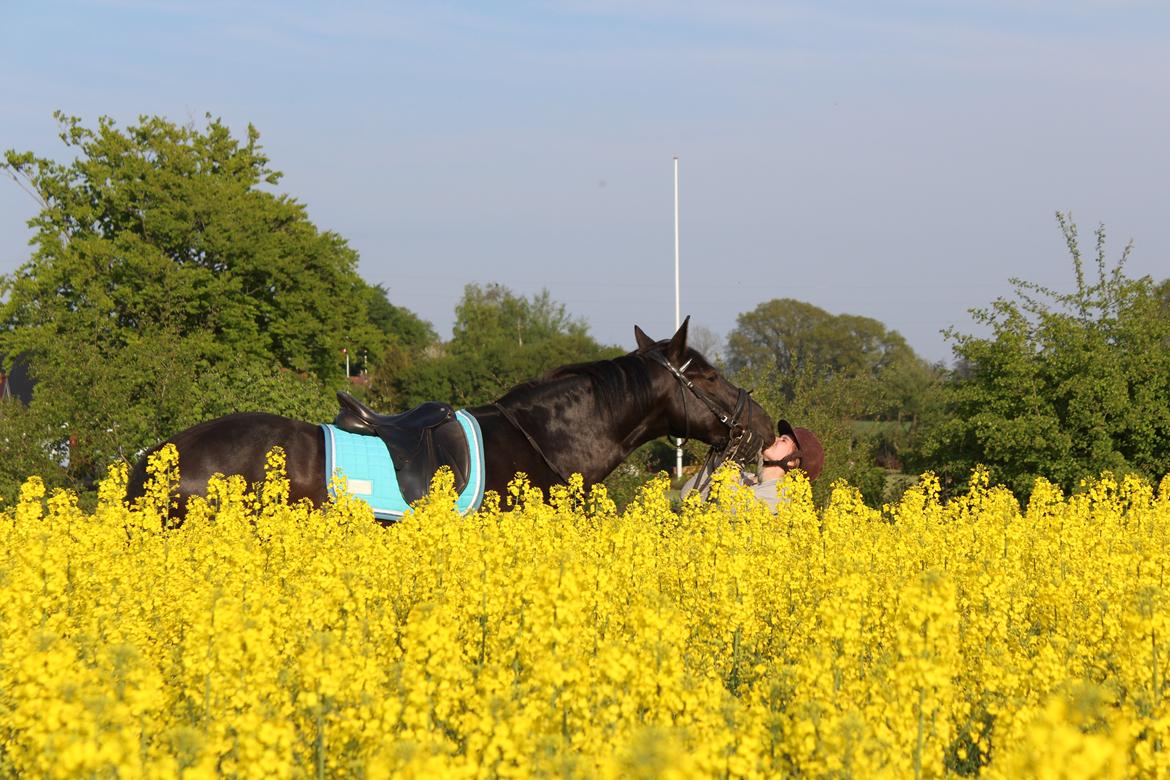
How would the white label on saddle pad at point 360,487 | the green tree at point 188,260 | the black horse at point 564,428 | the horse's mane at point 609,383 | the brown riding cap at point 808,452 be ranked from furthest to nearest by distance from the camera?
the green tree at point 188,260, the brown riding cap at point 808,452, the horse's mane at point 609,383, the black horse at point 564,428, the white label on saddle pad at point 360,487

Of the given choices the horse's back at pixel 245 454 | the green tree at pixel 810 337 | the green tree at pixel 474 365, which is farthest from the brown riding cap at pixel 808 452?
the green tree at pixel 810 337

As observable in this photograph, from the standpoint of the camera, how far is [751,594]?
5.70m

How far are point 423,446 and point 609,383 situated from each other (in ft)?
4.69

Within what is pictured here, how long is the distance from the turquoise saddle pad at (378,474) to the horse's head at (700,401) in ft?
5.00

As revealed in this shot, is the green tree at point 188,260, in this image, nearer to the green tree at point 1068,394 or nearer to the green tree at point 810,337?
the green tree at point 1068,394

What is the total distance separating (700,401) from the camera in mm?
8992

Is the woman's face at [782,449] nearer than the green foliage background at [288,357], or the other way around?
the woman's face at [782,449]

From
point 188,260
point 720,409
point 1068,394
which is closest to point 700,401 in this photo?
point 720,409

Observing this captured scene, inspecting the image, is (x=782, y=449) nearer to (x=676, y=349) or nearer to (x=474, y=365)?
(x=676, y=349)

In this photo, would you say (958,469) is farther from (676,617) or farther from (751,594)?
(676,617)

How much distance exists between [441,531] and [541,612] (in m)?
2.07

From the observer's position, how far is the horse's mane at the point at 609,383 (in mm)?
8555

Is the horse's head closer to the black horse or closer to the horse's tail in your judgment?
the black horse

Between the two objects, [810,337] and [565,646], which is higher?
[810,337]
